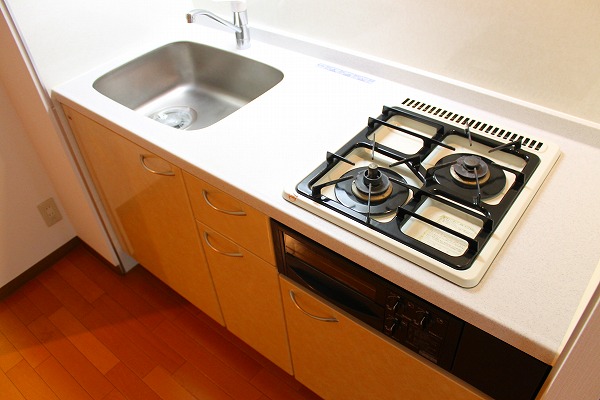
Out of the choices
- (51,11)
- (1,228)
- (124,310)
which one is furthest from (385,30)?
(1,228)

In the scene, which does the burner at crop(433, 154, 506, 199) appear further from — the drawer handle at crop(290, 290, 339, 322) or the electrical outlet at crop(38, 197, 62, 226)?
the electrical outlet at crop(38, 197, 62, 226)

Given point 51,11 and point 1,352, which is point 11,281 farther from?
point 51,11

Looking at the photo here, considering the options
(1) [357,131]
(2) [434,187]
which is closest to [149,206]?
(1) [357,131]

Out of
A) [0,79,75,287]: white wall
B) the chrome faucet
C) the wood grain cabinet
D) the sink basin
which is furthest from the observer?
[0,79,75,287]: white wall

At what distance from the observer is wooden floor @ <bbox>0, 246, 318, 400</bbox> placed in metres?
1.82

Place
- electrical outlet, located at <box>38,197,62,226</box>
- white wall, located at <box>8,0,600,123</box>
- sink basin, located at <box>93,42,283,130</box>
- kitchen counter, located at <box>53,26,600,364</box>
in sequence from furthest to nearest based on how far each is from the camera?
1. electrical outlet, located at <box>38,197,62,226</box>
2. sink basin, located at <box>93,42,283,130</box>
3. white wall, located at <box>8,0,600,123</box>
4. kitchen counter, located at <box>53,26,600,364</box>

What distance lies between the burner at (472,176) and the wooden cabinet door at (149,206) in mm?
710

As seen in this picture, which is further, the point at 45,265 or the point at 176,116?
the point at 45,265

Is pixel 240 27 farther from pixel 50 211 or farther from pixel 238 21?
pixel 50 211

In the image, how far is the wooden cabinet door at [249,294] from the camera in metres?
1.39

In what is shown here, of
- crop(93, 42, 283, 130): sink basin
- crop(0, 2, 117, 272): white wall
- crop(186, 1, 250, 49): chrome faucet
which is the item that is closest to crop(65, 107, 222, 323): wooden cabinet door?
crop(0, 2, 117, 272): white wall

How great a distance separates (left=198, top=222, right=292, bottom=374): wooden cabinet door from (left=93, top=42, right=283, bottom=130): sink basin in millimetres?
519

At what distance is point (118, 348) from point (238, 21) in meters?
1.31

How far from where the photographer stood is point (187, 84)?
6.29 ft
